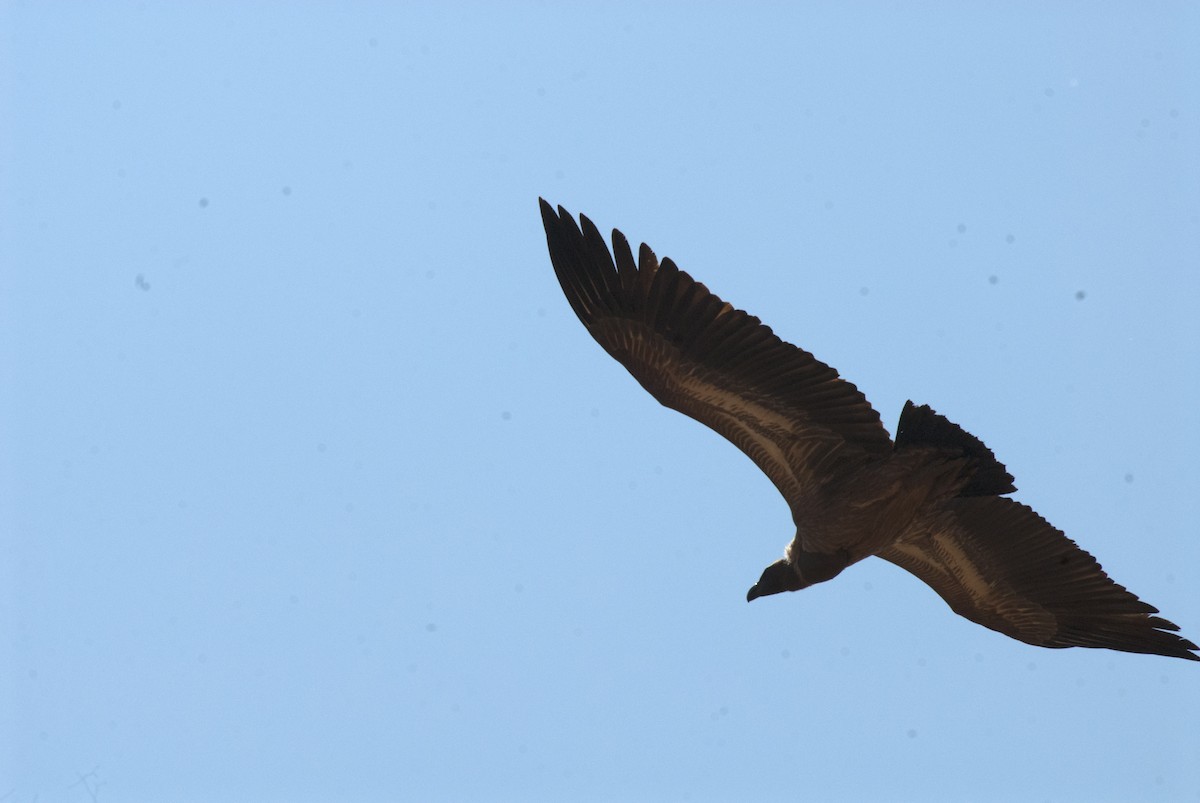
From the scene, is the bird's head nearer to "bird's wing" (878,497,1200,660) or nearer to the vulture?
the vulture

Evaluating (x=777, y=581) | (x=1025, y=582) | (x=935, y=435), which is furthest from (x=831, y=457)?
(x=1025, y=582)

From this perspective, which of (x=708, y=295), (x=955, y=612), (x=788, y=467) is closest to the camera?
(x=708, y=295)

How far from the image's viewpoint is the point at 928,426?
9.60 metres

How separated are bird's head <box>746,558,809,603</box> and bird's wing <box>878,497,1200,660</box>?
2.37 feet

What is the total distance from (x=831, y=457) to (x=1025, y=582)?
1849mm

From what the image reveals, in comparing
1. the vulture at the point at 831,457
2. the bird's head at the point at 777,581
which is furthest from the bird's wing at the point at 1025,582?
the bird's head at the point at 777,581

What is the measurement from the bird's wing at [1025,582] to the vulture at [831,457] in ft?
0.04

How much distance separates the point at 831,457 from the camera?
9906 millimetres

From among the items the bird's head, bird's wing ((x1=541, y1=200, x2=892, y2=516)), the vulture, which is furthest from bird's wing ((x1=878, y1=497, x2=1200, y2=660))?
bird's wing ((x1=541, y1=200, x2=892, y2=516))

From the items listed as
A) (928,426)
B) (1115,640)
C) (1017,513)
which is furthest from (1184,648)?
(928,426)

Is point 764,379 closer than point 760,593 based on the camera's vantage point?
Yes

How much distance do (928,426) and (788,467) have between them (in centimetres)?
100

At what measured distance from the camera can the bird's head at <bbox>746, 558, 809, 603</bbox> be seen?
34.4 feet

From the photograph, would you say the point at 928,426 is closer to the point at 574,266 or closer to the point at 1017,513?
the point at 1017,513
